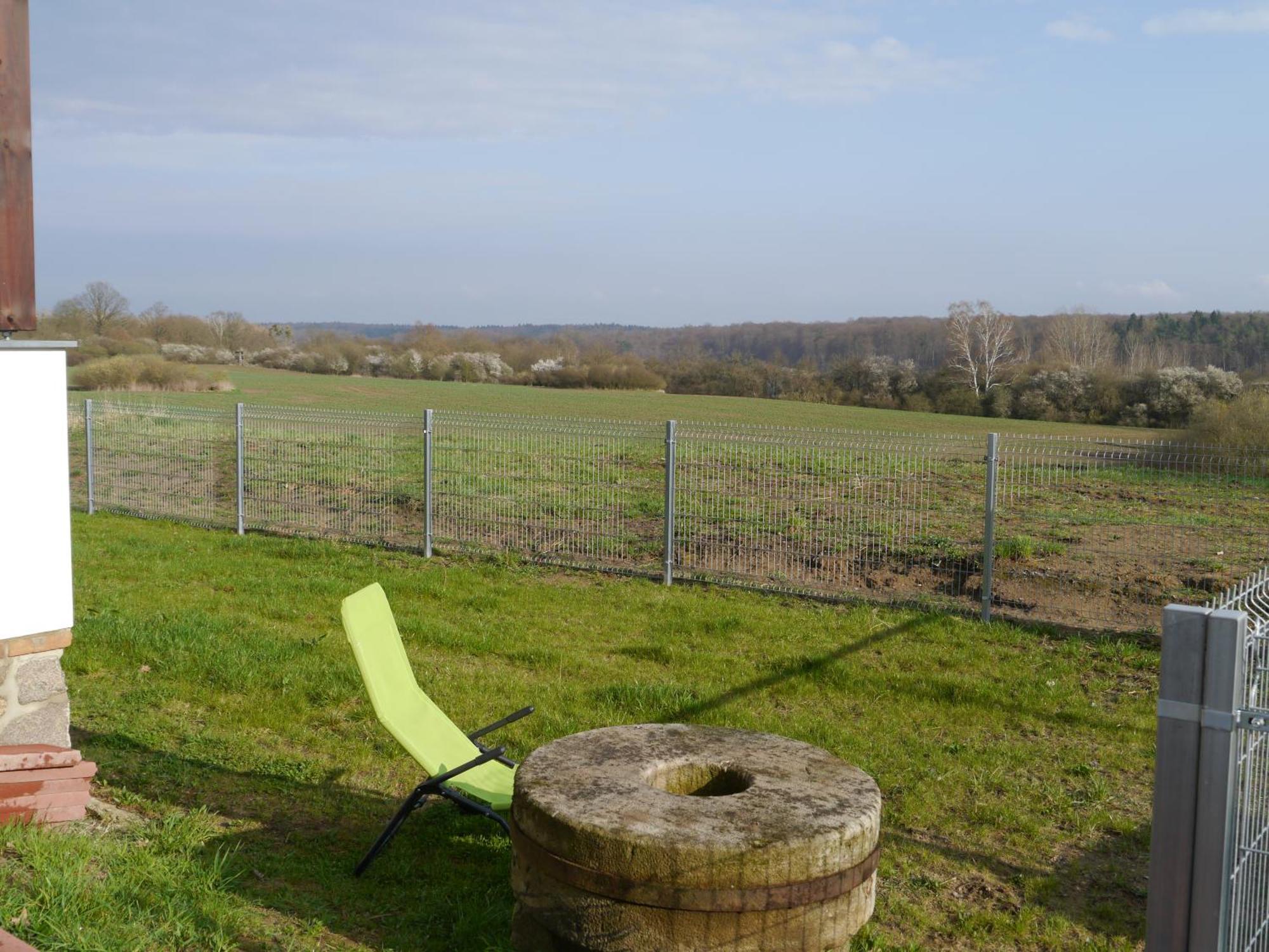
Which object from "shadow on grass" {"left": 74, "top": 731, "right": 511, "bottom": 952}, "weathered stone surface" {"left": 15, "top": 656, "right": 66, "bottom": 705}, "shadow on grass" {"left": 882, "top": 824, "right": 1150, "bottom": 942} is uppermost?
"weathered stone surface" {"left": 15, "top": 656, "right": 66, "bottom": 705}

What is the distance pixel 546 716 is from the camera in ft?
23.9

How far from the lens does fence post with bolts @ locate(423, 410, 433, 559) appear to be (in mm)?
13336

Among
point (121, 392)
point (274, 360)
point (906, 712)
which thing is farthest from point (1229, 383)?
point (274, 360)

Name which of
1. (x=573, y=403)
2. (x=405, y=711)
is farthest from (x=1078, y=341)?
(x=405, y=711)

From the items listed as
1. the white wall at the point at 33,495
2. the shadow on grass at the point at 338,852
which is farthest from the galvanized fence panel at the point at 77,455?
the white wall at the point at 33,495

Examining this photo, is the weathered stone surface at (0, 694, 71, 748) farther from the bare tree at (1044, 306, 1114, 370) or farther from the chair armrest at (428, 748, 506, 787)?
the bare tree at (1044, 306, 1114, 370)

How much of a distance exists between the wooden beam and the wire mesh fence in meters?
7.33

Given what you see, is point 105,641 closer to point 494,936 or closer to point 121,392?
point 494,936

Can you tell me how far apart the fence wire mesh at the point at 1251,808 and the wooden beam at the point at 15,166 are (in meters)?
5.40

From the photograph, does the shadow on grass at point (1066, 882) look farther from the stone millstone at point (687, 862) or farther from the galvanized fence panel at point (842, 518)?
the galvanized fence panel at point (842, 518)

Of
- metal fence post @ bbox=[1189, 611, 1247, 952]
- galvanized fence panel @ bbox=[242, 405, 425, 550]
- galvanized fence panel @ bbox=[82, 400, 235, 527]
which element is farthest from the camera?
galvanized fence panel @ bbox=[82, 400, 235, 527]

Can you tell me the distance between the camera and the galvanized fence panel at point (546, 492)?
1275 centimetres

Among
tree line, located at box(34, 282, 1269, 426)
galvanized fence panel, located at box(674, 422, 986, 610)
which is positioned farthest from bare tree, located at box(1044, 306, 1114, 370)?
galvanized fence panel, located at box(674, 422, 986, 610)

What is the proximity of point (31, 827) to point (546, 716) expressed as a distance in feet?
10.5
